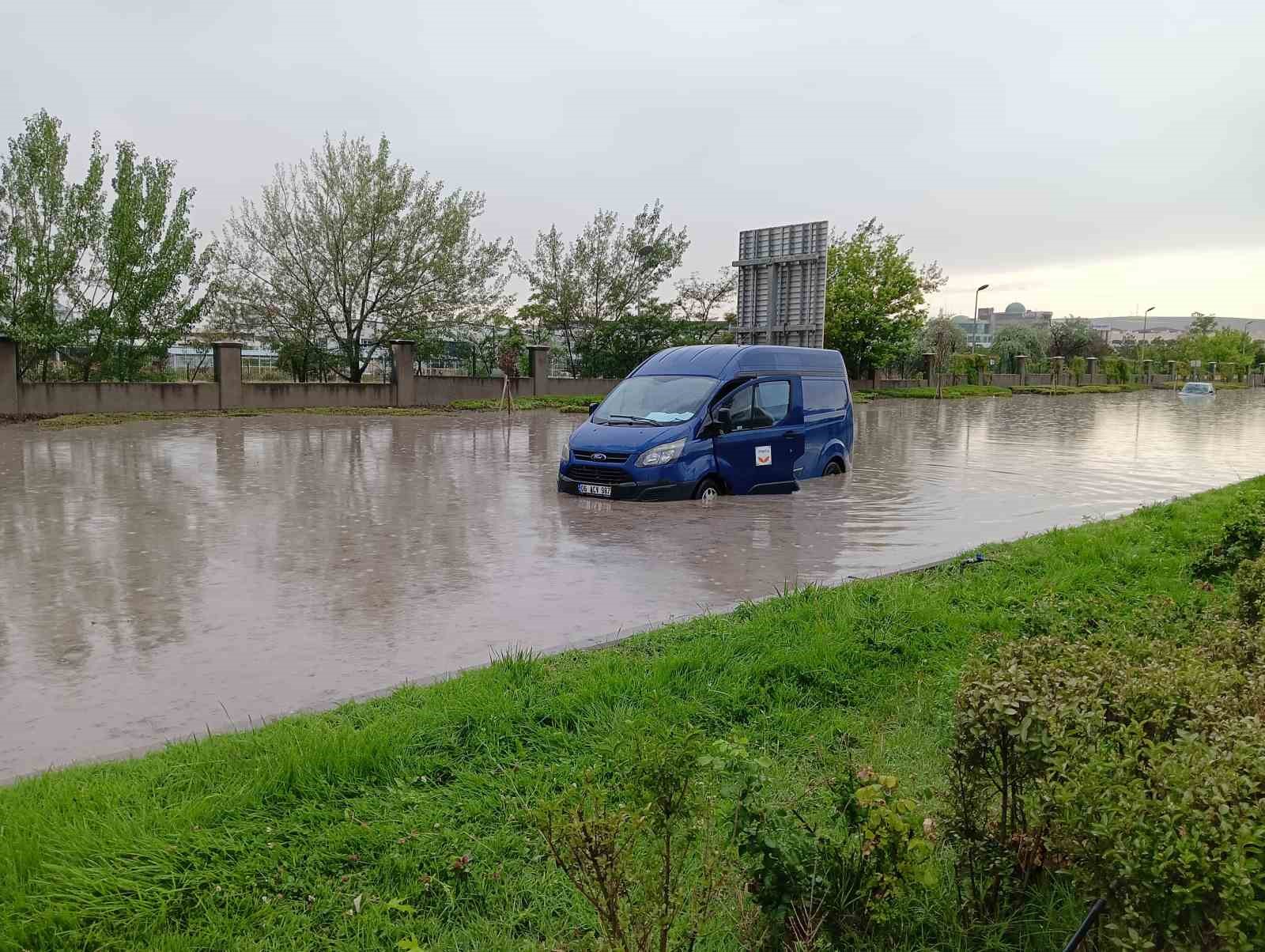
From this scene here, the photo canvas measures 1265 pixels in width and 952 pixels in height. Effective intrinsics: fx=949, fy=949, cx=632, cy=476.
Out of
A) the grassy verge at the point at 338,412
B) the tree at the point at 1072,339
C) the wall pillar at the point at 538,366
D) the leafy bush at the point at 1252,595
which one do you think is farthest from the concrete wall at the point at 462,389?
the tree at the point at 1072,339

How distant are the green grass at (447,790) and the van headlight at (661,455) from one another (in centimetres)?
610

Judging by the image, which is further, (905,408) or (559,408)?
(905,408)

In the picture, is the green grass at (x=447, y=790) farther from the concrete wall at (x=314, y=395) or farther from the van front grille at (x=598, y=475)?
the concrete wall at (x=314, y=395)

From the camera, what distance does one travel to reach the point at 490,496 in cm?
1321

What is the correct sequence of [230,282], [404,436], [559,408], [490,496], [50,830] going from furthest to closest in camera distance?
[559,408] → [230,282] → [404,436] → [490,496] → [50,830]

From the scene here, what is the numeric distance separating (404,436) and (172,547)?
1395 cm

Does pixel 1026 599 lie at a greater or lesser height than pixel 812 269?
lesser

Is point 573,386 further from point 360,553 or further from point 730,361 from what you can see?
point 360,553

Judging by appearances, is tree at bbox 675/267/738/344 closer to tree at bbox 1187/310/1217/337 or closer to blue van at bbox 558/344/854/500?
blue van at bbox 558/344/854/500

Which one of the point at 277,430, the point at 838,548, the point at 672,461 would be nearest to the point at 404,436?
the point at 277,430

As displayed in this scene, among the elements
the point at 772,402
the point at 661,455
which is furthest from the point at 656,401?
the point at 772,402

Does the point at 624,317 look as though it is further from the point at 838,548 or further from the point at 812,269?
the point at 838,548

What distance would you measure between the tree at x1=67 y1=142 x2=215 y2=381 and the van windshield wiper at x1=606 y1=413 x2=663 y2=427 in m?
21.3

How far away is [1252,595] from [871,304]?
149ft
